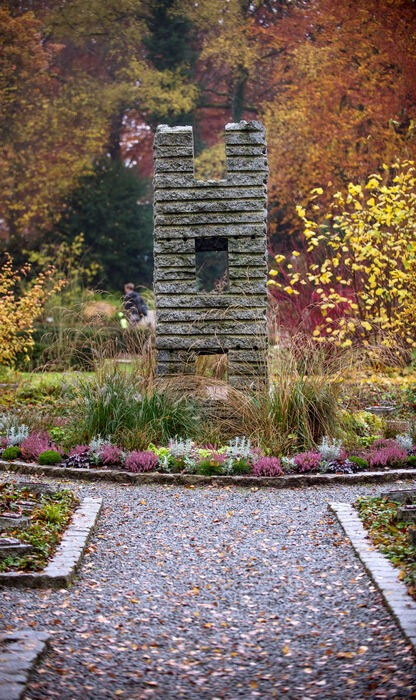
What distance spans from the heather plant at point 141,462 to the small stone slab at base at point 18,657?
11.9 ft

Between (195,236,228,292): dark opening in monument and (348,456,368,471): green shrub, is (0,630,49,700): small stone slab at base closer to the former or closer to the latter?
(348,456,368,471): green shrub

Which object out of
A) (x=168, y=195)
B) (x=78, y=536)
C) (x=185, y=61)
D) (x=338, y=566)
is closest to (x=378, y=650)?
(x=338, y=566)

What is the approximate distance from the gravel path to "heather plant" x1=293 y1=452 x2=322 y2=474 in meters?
0.94

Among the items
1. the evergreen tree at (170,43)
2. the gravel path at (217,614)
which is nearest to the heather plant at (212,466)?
the gravel path at (217,614)

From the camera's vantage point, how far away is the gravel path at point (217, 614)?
347cm

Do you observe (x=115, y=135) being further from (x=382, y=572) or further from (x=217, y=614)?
(x=217, y=614)

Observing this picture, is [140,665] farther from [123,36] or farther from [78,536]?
[123,36]

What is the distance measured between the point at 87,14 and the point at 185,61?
3.28 metres

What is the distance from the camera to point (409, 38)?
778 inches

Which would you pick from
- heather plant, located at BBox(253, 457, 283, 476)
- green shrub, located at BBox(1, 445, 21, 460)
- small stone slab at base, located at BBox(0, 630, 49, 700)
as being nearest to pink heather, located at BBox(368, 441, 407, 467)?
heather plant, located at BBox(253, 457, 283, 476)

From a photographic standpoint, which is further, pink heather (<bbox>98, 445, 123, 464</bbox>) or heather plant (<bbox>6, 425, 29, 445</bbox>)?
heather plant (<bbox>6, 425, 29, 445</bbox>)

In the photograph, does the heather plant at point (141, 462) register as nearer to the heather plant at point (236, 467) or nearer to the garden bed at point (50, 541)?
the heather plant at point (236, 467)

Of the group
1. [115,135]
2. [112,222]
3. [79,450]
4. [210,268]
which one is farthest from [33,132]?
[79,450]

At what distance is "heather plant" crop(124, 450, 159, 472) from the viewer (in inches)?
295
